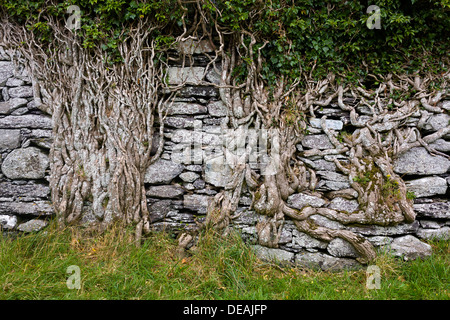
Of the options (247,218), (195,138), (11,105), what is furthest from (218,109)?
(11,105)

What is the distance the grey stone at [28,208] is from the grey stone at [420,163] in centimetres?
426

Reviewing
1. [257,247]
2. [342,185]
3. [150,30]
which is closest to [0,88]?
[150,30]

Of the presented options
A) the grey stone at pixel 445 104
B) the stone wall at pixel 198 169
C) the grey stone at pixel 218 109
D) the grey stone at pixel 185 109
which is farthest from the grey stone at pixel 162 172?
the grey stone at pixel 445 104

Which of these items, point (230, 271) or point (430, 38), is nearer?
point (230, 271)

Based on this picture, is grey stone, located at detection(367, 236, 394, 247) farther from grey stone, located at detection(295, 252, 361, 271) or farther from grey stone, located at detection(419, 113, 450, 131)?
grey stone, located at detection(419, 113, 450, 131)

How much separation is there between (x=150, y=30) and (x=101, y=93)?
964 millimetres

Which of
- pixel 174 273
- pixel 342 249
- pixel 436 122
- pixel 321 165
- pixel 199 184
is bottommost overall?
pixel 174 273

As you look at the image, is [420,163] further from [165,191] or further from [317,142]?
[165,191]

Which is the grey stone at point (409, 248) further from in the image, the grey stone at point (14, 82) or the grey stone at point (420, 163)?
the grey stone at point (14, 82)

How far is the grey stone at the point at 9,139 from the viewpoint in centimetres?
326

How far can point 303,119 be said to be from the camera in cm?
327

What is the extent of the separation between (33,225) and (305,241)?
3219 millimetres

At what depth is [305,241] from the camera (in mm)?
3074

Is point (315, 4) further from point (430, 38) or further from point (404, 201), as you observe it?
point (404, 201)
